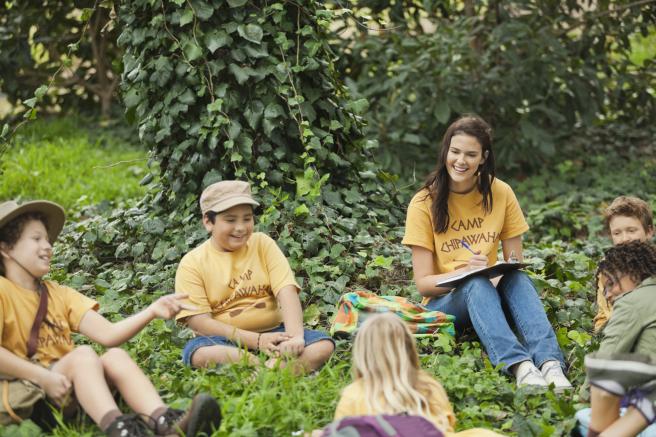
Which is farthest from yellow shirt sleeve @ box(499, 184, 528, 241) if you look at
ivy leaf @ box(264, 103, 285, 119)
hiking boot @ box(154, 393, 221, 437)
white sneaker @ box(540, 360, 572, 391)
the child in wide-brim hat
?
hiking boot @ box(154, 393, 221, 437)

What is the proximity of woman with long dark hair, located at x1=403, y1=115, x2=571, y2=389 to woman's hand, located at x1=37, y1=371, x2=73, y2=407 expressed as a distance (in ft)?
6.18

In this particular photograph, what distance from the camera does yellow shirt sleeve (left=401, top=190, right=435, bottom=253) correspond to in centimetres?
460

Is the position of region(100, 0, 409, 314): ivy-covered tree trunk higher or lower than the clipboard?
higher

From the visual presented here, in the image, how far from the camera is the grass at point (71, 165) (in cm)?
797

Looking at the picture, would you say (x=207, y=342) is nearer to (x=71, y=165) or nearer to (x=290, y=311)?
(x=290, y=311)

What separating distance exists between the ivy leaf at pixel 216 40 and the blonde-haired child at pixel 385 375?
2780 mm

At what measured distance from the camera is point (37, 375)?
3.37m

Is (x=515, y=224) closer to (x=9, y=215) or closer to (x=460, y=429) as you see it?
(x=460, y=429)

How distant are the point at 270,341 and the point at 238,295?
27 centimetres

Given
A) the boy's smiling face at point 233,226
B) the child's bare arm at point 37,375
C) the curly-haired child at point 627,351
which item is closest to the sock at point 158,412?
the child's bare arm at point 37,375

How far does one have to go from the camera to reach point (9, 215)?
11.5 ft

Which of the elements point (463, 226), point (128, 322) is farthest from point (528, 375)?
point (128, 322)

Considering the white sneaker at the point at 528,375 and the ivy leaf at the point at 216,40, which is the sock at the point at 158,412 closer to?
the white sneaker at the point at 528,375

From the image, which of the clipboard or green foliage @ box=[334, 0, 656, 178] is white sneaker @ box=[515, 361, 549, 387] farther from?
green foliage @ box=[334, 0, 656, 178]
